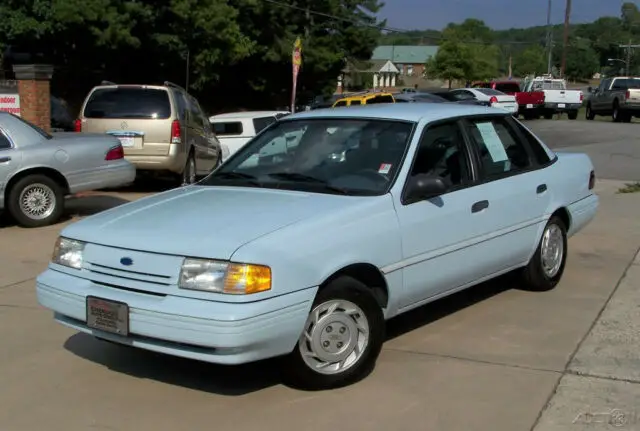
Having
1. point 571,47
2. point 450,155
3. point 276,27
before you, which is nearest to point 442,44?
point 276,27

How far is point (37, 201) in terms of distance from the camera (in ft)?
32.2

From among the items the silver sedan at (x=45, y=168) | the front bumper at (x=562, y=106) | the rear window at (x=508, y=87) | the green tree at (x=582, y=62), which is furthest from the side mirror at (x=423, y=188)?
the green tree at (x=582, y=62)

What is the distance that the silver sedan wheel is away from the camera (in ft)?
31.8

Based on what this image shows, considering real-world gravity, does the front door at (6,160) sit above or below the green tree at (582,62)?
below

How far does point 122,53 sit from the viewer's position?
95.7 feet

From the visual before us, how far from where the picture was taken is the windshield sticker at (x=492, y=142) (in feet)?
19.7

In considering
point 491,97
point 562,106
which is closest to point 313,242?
point 491,97

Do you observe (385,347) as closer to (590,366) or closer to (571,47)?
→ (590,366)

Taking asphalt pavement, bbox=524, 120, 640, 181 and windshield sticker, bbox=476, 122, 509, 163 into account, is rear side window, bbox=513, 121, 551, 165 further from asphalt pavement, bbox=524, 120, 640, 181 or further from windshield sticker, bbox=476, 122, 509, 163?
asphalt pavement, bbox=524, 120, 640, 181

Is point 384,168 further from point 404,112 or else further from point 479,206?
point 479,206

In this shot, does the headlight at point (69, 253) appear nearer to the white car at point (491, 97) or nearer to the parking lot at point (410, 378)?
the parking lot at point (410, 378)

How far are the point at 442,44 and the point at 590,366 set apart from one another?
2925 inches

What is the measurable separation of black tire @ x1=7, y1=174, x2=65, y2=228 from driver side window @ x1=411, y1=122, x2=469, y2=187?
5914 mm

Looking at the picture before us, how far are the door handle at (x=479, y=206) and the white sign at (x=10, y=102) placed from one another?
12407mm
